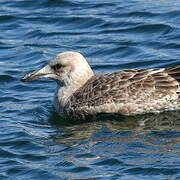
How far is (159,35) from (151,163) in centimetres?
699

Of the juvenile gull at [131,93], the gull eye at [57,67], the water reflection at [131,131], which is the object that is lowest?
the water reflection at [131,131]

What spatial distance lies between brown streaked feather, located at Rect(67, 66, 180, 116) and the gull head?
0.57 m

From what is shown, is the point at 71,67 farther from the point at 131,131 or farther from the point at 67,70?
the point at 131,131

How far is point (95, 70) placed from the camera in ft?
52.9

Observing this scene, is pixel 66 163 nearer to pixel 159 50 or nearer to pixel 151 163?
pixel 151 163

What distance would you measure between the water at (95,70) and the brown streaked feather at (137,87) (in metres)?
0.32

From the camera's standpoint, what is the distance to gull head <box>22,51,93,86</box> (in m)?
13.6

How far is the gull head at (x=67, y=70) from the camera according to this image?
1358cm

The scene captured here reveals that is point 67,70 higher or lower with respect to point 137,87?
higher

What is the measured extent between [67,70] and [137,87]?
4.30 ft

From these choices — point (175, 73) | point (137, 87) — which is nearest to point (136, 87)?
point (137, 87)

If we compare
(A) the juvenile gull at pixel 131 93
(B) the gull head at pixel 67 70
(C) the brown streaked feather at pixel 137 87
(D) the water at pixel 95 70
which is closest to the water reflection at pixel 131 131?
(D) the water at pixel 95 70

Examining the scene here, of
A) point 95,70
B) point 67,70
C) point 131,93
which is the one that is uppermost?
point 67,70

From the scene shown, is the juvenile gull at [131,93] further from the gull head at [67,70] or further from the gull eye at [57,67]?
the gull eye at [57,67]
